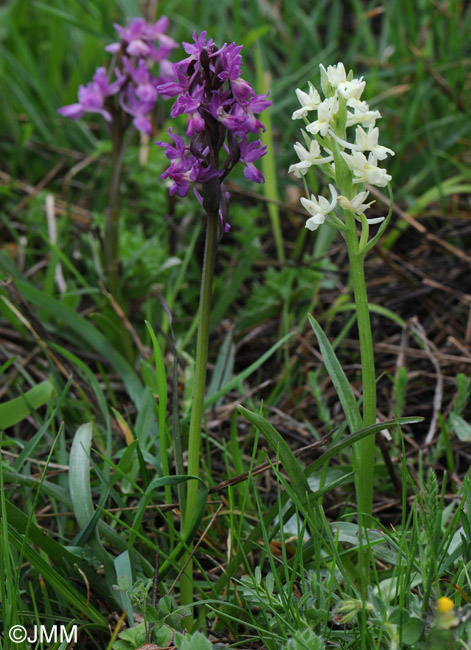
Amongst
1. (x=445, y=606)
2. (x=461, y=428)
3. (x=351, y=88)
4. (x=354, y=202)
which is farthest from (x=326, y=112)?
(x=461, y=428)

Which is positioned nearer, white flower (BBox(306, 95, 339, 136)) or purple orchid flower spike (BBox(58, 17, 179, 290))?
white flower (BBox(306, 95, 339, 136))

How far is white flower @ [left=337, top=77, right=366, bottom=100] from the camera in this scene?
1.40 m

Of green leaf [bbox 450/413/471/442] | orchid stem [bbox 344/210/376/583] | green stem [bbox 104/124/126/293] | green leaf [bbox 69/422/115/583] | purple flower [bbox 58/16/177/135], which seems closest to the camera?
orchid stem [bbox 344/210/376/583]

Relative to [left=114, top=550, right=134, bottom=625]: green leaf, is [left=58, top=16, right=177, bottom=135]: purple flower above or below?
above

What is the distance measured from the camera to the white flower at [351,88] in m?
1.40

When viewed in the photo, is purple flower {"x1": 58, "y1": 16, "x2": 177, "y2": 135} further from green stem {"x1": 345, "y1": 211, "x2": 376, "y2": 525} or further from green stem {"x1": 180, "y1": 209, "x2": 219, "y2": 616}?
green stem {"x1": 345, "y1": 211, "x2": 376, "y2": 525}

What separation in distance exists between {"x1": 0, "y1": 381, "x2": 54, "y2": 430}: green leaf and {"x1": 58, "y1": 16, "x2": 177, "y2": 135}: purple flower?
1.09m

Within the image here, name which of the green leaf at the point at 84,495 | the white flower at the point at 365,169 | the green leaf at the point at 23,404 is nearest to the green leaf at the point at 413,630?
the green leaf at the point at 84,495

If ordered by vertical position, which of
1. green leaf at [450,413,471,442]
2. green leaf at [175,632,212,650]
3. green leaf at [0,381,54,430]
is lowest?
green leaf at [175,632,212,650]

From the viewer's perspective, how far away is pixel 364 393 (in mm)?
1548

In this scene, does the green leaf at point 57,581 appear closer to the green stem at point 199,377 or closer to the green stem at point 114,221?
the green stem at point 199,377

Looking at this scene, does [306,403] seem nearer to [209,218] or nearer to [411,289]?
[411,289]

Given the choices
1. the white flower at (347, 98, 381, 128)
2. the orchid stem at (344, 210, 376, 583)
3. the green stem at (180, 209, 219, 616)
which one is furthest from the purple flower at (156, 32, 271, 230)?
the orchid stem at (344, 210, 376, 583)

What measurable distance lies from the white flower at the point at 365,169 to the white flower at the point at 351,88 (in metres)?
0.12
